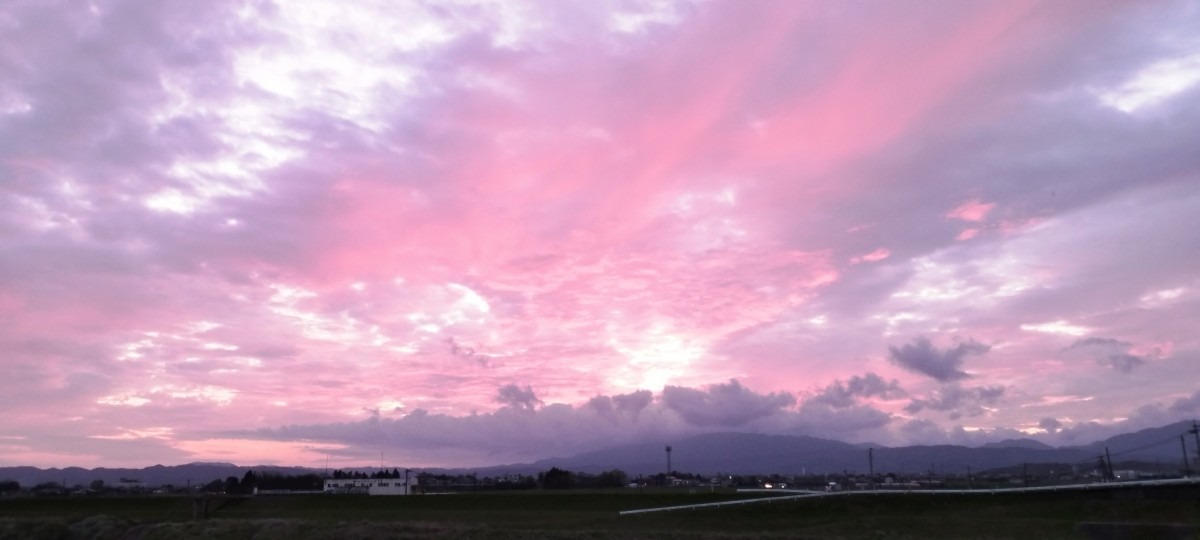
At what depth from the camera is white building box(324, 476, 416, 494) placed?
4936 inches

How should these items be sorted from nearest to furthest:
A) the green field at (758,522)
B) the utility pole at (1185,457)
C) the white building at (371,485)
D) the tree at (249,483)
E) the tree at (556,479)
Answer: the green field at (758,522) → the utility pole at (1185,457) → the white building at (371,485) → the tree at (249,483) → the tree at (556,479)

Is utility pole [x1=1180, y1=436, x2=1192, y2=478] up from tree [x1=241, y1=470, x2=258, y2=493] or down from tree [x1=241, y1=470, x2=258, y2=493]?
up

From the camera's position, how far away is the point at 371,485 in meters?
133

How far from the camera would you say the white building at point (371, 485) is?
125375mm

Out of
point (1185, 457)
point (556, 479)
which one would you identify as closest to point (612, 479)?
point (556, 479)

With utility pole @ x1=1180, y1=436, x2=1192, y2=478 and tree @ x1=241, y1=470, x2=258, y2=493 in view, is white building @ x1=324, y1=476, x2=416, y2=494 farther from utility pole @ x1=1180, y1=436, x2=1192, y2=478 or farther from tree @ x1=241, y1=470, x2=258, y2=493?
utility pole @ x1=1180, y1=436, x2=1192, y2=478

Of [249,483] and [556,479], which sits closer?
[556,479]

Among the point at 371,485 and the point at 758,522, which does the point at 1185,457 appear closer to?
the point at 758,522

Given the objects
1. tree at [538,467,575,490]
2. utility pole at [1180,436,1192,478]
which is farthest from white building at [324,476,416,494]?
utility pole at [1180,436,1192,478]

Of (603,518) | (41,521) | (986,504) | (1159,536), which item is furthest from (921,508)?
(41,521)

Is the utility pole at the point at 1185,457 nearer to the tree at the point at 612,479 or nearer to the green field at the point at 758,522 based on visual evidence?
the green field at the point at 758,522

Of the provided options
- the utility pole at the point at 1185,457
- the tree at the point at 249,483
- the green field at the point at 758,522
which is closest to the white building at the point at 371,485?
the tree at the point at 249,483

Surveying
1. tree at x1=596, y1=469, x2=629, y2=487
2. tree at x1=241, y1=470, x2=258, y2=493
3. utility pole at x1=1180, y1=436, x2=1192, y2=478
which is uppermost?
utility pole at x1=1180, y1=436, x2=1192, y2=478

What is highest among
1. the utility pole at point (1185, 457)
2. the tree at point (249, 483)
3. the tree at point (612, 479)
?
the utility pole at point (1185, 457)
